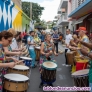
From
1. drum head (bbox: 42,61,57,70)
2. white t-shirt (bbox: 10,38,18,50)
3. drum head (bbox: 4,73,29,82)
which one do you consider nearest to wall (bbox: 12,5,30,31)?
Result: white t-shirt (bbox: 10,38,18,50)

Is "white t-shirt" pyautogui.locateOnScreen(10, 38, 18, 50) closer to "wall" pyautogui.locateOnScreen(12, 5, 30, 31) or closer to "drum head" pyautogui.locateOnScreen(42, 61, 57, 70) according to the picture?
"wall" pyautogui.locateOnScreen(12, 5, 30, 31)

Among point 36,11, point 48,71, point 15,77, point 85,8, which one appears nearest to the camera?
point 15,77

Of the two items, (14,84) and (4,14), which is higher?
(4,14)

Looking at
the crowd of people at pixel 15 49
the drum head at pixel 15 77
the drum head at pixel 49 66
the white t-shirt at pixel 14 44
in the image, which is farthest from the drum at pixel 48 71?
the drum head at pixel 15 77

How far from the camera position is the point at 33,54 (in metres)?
8.52

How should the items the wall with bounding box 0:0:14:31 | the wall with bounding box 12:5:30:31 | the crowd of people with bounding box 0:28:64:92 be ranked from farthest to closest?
the wall with bounding box 12:5:30:31
the wall with bounding box 0:0:14:31
the crowd of people with bounding box 0:28:64:92

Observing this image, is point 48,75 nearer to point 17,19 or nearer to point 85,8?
point 17,19

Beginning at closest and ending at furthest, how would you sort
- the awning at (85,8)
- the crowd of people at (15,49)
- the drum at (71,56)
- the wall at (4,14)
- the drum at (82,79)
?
the crowd of people at (15,49) < the drum at (82,79) < the wall at (4,14) < the drum at (71,56) < the awning at (85,8)

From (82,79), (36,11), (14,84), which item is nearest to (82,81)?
(82,79)

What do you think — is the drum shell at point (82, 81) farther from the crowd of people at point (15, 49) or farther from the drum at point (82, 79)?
the crowd of people at point (15, 49)

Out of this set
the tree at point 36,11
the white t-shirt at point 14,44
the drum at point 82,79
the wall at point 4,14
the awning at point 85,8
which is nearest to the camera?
the drum at point 82,79

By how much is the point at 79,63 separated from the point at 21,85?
213cm

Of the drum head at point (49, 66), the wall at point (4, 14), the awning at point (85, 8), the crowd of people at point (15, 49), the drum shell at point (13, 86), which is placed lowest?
the drum shell at point (13, 86)

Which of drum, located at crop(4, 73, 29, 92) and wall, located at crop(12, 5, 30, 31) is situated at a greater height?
wall, located at crop(12, 5, 30, 31)
